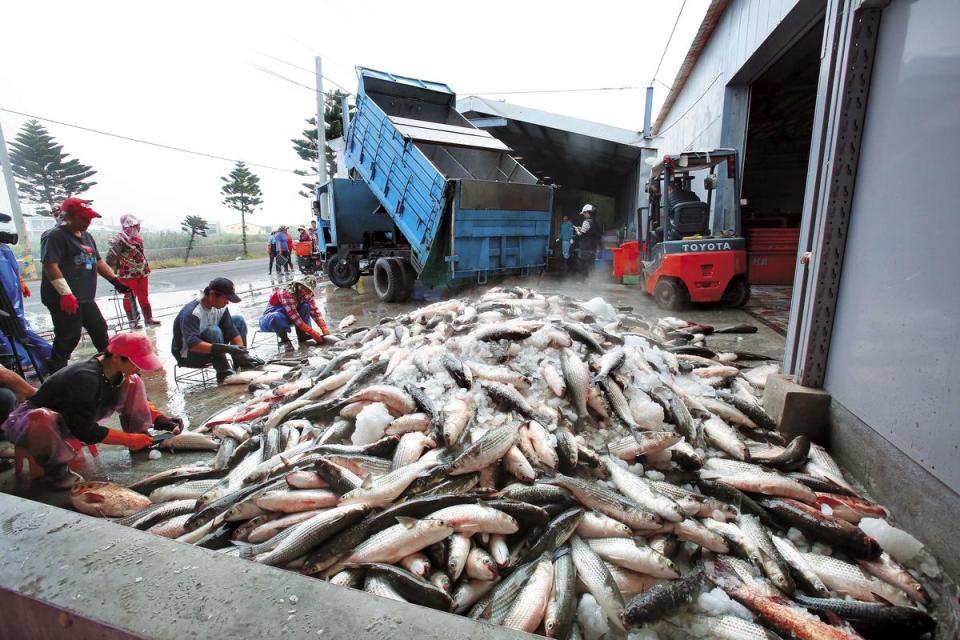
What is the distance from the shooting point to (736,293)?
872 centimetres

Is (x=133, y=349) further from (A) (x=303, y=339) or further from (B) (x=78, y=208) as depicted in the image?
(A) (x=303, y=339)

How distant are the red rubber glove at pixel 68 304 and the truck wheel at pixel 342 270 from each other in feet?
23.1

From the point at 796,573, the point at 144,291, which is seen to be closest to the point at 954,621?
the point at 796,573

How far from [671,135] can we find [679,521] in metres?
15.8

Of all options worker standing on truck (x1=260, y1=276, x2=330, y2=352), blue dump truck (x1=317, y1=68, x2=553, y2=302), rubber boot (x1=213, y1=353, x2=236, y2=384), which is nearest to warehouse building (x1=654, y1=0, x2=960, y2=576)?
blue dump truck (x1=317, y1=68, x2=553, y2=302)

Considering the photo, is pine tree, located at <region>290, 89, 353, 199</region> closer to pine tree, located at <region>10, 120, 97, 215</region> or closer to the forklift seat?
pine tree, located at <region>10, 120, 97, 215</region>

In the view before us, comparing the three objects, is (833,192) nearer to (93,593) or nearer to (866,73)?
(866,73)

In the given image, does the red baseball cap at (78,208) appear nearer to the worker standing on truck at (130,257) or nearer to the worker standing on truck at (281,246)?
the worker standing on truck at (130,257)

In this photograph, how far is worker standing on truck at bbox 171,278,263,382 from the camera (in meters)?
5.51

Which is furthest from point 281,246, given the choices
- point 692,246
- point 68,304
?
point 692,246

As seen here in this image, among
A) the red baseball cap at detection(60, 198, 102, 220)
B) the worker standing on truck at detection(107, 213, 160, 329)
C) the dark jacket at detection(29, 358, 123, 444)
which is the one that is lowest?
the dark jacket at detection(29, 358, 123, 444)

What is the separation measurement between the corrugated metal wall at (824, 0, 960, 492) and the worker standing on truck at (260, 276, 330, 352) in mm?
6606

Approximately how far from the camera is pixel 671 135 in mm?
15352

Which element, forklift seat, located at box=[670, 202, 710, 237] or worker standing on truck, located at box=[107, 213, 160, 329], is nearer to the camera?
worker standing on truck, located at box=[107, 213, 160, 329]
